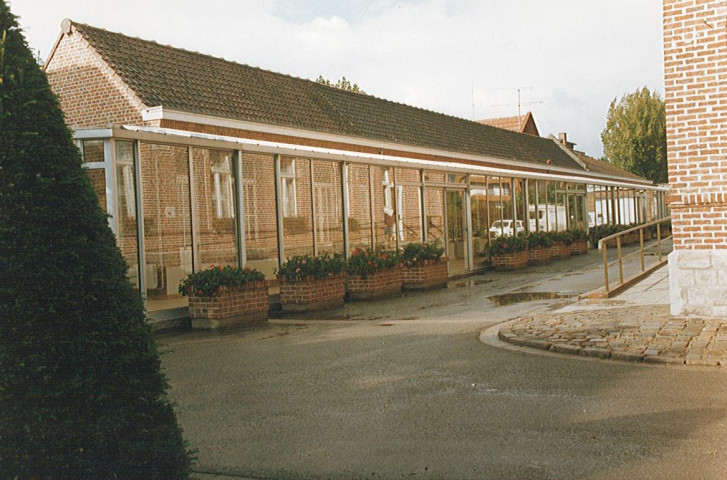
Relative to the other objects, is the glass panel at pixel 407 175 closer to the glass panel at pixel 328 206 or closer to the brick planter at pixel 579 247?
the glass panel at pixel 328 206

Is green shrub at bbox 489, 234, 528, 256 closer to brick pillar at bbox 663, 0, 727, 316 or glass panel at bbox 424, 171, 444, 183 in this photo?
glass panel at bbox 424, 171, 444, 183

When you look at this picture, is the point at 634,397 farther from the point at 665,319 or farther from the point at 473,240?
the point at 473,240

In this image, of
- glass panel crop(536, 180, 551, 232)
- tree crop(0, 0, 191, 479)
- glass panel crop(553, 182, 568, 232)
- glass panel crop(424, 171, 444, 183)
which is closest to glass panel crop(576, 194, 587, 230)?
glass panel crop(553, 182, 568, 232)

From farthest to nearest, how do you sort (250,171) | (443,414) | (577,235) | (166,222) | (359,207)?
1. (577,235)
2. (359,207)
3. (250,171)
4. (166,222)
5. (443,414)

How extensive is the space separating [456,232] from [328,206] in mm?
6598

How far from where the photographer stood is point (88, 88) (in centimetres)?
1902

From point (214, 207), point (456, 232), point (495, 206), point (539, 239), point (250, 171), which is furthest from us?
point (539, 239)

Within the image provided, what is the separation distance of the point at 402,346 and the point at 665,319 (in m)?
3.64

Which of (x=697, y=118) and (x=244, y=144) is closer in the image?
(x=697, y=118)

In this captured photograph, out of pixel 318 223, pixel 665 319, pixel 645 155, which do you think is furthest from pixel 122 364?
pixel 645 155

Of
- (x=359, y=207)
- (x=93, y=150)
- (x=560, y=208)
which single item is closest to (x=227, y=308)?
(x=93, y=150)

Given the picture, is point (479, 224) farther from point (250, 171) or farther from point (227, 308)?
point (227, 308)

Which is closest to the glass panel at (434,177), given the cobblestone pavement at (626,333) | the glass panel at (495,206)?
the glass panel at (495,206)

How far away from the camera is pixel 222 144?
14.1 meters
